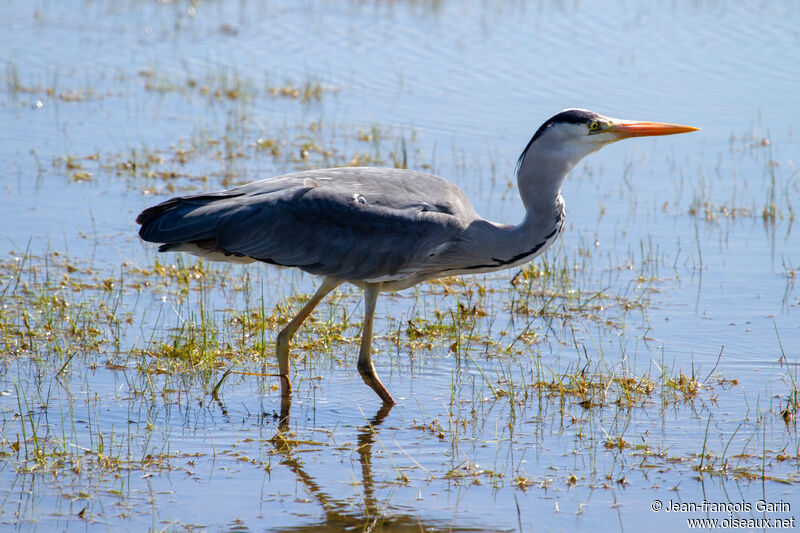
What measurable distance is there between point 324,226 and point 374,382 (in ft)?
3.01

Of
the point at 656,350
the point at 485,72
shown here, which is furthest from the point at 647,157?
the point at 656,350

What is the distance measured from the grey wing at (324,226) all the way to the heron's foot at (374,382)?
0.50 meters

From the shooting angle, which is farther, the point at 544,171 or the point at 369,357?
the point at 544,171

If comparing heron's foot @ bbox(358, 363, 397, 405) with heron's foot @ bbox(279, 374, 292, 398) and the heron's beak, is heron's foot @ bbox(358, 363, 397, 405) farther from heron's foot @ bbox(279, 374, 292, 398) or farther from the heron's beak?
the heron's beak

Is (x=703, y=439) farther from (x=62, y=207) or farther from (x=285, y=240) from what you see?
(x=62, y=207)

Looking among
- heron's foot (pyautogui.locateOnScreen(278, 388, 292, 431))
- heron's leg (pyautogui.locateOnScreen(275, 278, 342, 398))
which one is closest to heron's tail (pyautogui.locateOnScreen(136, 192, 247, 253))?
heron's leg (pyautogui.locateOnScreen(275, 278, 342, 398))

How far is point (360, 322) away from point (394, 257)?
1266 mm

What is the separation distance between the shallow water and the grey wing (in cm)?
72

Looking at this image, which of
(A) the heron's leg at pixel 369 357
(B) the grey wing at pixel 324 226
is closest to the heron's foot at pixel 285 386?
(A) the heron's leg at pixel 369 357

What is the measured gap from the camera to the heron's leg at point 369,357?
6051 mm

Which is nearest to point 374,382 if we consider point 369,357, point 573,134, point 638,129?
point 369,357

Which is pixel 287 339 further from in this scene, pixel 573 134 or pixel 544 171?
pixel 573 134

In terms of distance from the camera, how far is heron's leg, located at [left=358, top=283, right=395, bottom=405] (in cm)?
605

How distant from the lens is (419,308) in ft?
24.6
